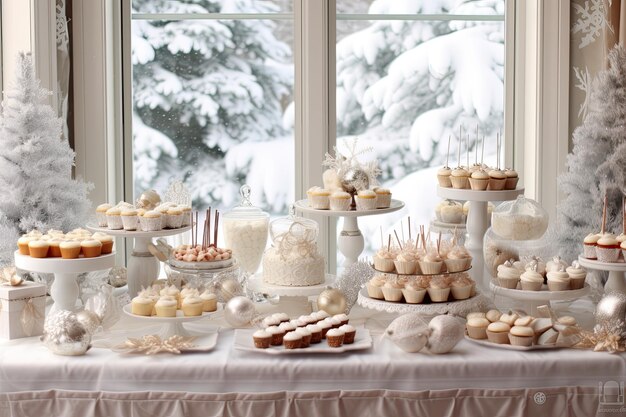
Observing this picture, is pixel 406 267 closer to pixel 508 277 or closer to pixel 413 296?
pixel 413 296

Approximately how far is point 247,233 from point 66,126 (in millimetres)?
1118

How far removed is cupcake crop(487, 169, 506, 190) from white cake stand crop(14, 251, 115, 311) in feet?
4.02

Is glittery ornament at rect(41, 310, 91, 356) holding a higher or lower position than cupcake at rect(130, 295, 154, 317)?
lower

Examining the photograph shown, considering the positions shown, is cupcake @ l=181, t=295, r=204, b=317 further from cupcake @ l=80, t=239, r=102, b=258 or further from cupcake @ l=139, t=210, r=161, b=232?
cupcake @ l=139, t=210, r=161, b=232

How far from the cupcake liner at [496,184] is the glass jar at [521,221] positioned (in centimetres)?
21

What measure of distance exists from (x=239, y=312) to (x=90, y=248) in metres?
0.48

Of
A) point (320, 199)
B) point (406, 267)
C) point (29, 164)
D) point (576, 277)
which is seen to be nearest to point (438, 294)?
point (406, 267)

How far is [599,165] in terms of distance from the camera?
3.19 m

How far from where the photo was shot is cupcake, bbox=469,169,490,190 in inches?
112

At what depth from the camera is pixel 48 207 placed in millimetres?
3084

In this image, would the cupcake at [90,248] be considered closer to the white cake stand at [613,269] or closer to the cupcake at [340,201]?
the cupcake at [340,201]

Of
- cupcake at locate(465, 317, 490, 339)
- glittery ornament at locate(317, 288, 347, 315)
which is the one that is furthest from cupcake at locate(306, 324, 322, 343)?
cupcake at locate(465, 317, 490, 339)

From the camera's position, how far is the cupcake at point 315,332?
248 centimetres

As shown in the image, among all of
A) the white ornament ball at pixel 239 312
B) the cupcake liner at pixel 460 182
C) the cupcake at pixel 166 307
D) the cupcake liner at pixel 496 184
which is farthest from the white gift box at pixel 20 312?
the cupcake liner at pixel 496 184
